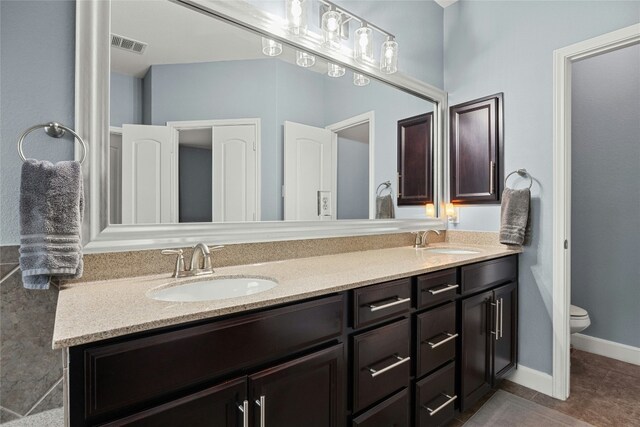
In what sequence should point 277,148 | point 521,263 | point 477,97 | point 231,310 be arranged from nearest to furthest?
point 231,310 < point 277,148 < point 521,263 < point 477,97

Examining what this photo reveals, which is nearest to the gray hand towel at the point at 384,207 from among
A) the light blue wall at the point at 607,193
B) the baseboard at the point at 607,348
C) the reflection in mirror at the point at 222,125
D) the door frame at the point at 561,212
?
the reflection in mirror at the point at 222,125

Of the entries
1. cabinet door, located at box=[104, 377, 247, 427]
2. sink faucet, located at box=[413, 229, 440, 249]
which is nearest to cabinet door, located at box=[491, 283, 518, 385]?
sink faucet, located at box=[413, 229, 440, 249]

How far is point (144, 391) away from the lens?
0.75 metres

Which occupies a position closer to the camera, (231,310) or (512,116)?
(231,310)

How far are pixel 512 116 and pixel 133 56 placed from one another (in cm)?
221

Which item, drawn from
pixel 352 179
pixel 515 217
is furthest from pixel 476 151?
pixel 352 179

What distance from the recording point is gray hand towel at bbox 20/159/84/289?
94 cm

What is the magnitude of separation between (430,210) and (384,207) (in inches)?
19.6

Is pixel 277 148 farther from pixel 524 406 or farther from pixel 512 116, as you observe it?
pixel 524 406

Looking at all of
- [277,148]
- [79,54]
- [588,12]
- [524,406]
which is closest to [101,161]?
[79,54]

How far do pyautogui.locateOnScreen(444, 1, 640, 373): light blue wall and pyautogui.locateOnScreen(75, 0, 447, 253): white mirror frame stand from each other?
1.31 metres

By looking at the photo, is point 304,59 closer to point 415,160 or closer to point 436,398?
point 415,160

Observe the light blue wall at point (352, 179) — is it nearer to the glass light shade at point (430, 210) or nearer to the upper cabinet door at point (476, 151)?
the glass light shade at point (430, 210)

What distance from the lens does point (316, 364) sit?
1042mm
